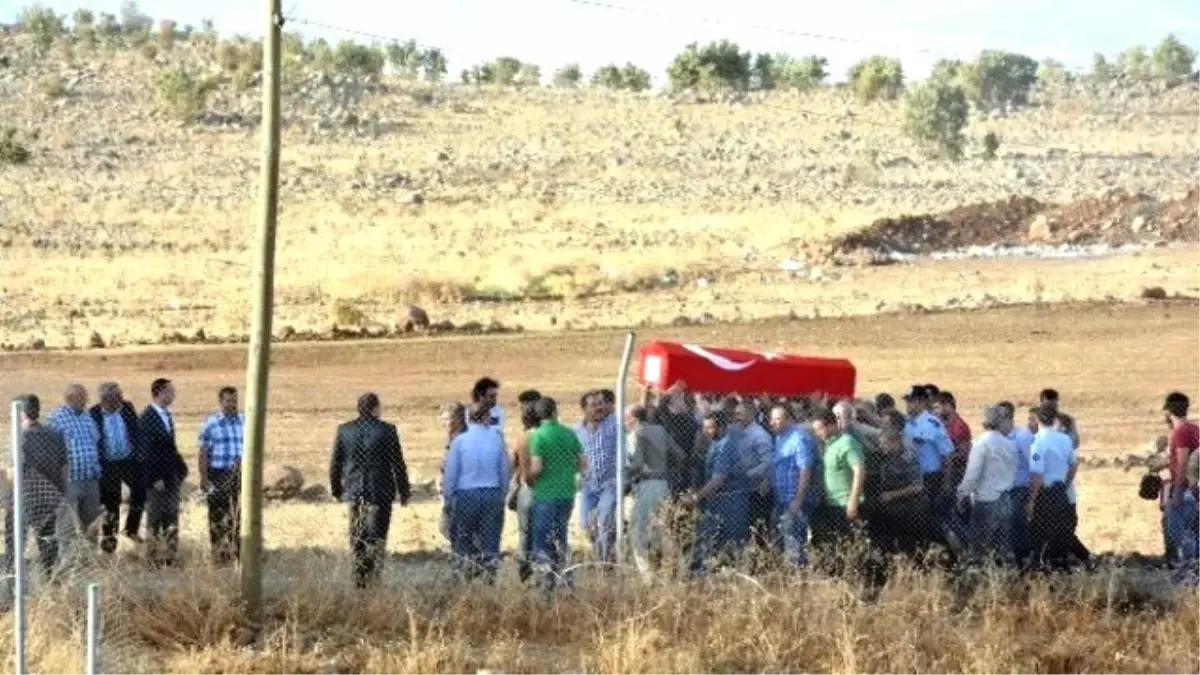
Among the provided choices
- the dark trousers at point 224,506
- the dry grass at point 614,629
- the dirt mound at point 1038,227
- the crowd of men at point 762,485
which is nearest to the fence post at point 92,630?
the dry grass at point 614,629

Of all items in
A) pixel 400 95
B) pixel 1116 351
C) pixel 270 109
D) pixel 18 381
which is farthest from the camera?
pixel 400 95

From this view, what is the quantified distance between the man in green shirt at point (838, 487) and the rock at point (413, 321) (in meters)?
23.2

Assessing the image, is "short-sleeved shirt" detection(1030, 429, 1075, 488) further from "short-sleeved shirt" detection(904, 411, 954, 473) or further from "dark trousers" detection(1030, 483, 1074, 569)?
"short-sleeved shirt" detection(904, 411, 954, 473)

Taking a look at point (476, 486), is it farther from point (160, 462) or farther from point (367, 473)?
point (160, 462)

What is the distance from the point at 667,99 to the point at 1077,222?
39.1 metres

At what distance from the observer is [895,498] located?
1498cm

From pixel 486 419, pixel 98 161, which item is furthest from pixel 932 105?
pixel 486 419

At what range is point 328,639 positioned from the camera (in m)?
13.2

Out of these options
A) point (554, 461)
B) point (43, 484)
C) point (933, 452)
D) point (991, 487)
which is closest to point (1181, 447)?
point (991, 487)

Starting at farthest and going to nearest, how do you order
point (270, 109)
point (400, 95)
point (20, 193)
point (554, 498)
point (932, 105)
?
1. point (400, 95)
2. point (932, 105)
3. point (20, 193)
4. point (554, 498)
5. point (270, 109)

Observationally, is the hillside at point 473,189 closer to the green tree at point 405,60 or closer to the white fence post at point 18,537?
the green tree at point 405,60

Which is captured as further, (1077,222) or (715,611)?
(1077,222)

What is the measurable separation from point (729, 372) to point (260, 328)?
19.3 feet

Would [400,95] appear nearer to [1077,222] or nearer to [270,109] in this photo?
[1077,222]
